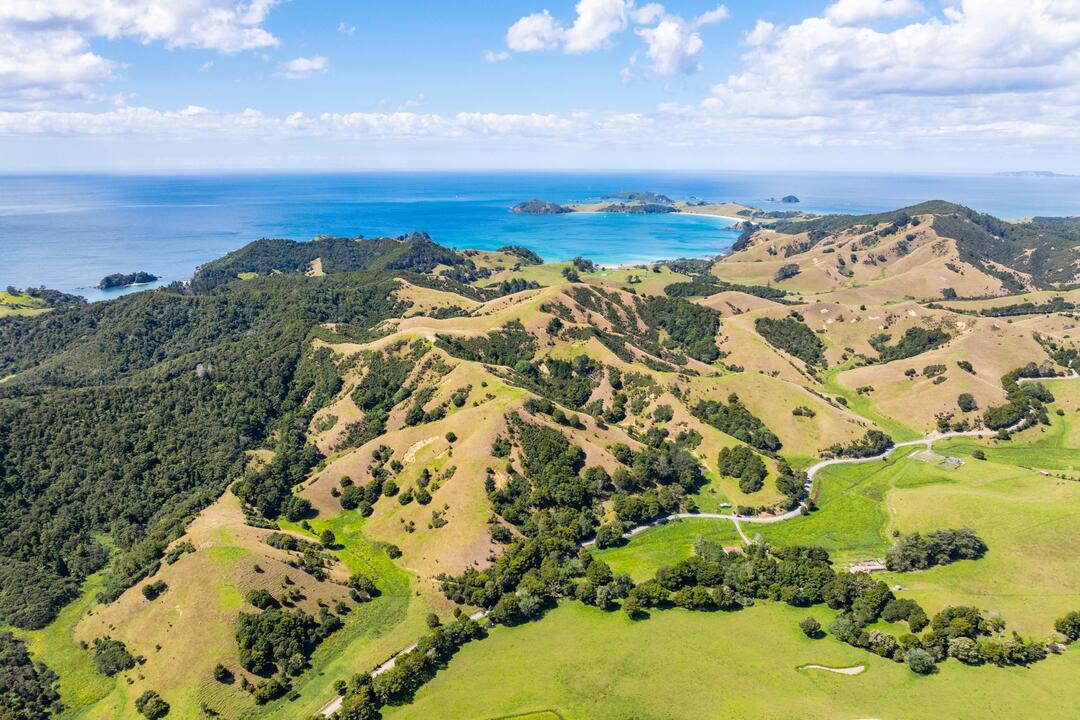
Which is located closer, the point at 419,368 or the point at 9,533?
the point at 9,533

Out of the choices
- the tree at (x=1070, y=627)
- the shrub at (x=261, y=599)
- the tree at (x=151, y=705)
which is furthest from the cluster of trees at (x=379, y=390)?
the tree at (x=1070, y=627)

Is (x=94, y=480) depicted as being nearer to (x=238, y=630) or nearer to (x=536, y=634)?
(x=238, y=630)

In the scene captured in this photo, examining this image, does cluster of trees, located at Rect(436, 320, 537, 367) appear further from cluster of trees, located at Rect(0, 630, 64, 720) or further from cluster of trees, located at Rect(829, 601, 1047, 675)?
cluster of trees, located at Rect(829, 601, 1047, 675)

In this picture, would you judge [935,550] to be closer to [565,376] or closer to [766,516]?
[766,516]

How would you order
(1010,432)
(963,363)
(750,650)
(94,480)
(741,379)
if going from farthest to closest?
(963,363) < (741,379) < (1010,432) < (94,480) < (750,650)

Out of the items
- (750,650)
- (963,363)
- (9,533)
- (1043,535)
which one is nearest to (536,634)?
(750,650)

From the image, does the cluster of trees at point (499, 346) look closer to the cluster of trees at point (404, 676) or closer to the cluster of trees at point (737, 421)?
the cluster of trees at point (737, 421)

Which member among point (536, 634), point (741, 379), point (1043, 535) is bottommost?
point (536, 634)

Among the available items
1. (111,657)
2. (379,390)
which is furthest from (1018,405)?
(111,657)
